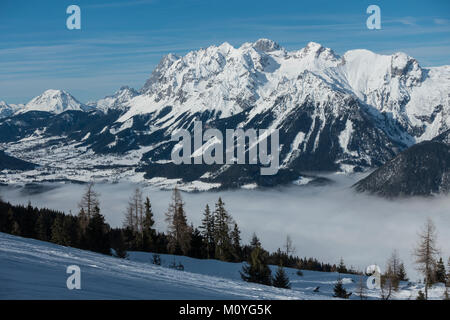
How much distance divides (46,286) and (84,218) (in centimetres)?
5076

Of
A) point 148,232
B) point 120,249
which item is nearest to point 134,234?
point 148,232

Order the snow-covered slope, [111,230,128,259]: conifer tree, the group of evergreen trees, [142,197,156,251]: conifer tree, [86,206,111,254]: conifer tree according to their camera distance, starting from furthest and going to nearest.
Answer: [142,197,156,251]: conifer tree, the group of evergreen trees, [86,206,111,254]: conifer tree, [111,230,128,259]: conifer tree, the snow-covered slope

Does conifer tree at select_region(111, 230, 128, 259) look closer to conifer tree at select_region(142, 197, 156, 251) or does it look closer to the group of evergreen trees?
the group of evergreen trees

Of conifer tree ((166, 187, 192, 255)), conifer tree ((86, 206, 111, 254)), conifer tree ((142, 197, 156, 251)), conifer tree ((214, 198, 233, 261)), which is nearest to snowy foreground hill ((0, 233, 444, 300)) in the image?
conifer tree ((86, 206, 111, 254))

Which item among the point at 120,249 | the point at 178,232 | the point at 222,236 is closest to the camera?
the point at 120,249

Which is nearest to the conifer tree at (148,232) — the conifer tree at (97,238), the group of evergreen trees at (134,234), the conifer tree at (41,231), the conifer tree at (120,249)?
the group of evergreen trees at (134,234)

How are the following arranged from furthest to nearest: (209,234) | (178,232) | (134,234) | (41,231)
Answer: (209,234), (134,234), (178,232), (41,231)

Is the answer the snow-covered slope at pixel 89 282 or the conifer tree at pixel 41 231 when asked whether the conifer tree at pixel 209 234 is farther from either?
the snow-covered slope at pixel 89 282

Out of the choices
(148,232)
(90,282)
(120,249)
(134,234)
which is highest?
(90,282)

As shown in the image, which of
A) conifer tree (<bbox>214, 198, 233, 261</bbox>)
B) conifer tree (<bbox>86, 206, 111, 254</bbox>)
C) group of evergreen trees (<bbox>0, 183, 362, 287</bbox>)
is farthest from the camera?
conifer tree (<bbox>214, 198, 233, 261</bbox>)

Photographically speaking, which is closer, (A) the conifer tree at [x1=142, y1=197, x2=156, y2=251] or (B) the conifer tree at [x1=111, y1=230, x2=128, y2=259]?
(B) the conifer tree at [x1=111, y1=230, x2=128, y2=259]

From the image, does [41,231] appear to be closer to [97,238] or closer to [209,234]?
[97,238]
